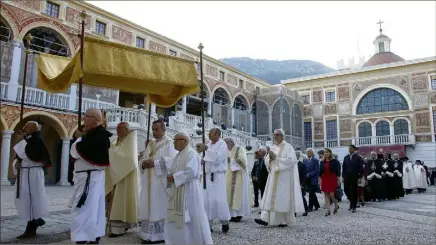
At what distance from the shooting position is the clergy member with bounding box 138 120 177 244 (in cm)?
469

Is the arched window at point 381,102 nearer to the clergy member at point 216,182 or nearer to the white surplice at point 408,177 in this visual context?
the white surplice at point 408,177

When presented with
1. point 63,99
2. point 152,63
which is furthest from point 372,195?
point 63,99

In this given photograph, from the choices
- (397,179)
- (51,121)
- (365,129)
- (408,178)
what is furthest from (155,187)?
(365,129)

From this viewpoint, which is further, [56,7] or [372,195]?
[56,7]

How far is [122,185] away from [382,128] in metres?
29.6

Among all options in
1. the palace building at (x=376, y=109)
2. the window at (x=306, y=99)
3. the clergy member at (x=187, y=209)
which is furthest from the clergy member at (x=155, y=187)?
the window at (x=306, y=99)

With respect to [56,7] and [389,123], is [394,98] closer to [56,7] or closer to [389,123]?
[389,123]

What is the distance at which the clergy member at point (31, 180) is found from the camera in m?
4.88

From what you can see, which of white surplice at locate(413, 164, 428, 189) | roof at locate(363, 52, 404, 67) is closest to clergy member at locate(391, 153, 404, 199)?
white surplice at locate(413, 164, 428, 189)

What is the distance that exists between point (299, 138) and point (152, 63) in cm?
2781

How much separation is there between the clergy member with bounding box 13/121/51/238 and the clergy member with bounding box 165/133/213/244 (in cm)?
214

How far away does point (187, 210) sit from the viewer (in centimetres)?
402

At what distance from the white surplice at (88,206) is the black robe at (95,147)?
6cm

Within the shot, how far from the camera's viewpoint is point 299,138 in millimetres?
31594
